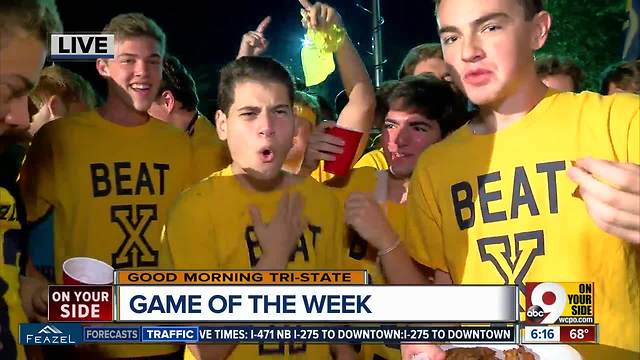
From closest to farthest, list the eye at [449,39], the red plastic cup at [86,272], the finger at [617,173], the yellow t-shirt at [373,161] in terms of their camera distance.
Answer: the finger at [617,173] → the eye at [449,39] → the red plastic cup at [86,272] → the yellow t-shirt at [373,161]

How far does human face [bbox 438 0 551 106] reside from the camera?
7.54ft

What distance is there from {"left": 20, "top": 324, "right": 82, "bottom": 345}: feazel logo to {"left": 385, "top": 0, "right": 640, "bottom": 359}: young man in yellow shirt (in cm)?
110

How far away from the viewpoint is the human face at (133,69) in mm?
2484

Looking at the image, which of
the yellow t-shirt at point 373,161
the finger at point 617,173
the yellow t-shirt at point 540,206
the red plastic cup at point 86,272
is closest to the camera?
the finger at point 617,173

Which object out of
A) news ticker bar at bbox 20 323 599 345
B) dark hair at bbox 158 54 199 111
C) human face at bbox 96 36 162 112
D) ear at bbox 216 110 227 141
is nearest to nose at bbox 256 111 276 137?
ear at bbox 216 110 227 141

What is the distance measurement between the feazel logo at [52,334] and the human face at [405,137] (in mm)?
1046

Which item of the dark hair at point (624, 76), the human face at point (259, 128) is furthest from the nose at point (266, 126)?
the dark hair at point (624, 76)

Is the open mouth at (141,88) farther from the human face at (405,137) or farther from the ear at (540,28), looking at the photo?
the ear at (540,28)

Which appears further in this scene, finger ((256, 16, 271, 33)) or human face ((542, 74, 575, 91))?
finger ((256, 16, 271, 33))

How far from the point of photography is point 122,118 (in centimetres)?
253

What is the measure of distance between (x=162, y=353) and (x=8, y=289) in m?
0.48

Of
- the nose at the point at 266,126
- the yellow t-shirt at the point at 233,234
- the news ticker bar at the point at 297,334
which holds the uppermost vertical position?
the nose at the point at 266,126

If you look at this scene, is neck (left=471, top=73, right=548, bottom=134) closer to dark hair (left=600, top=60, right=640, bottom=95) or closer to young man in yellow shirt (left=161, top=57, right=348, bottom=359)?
dark hair (left=600, top=60, right=640, bottom=95)

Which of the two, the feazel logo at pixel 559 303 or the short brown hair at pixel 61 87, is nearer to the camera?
the feazel logo at pixel 559 303
